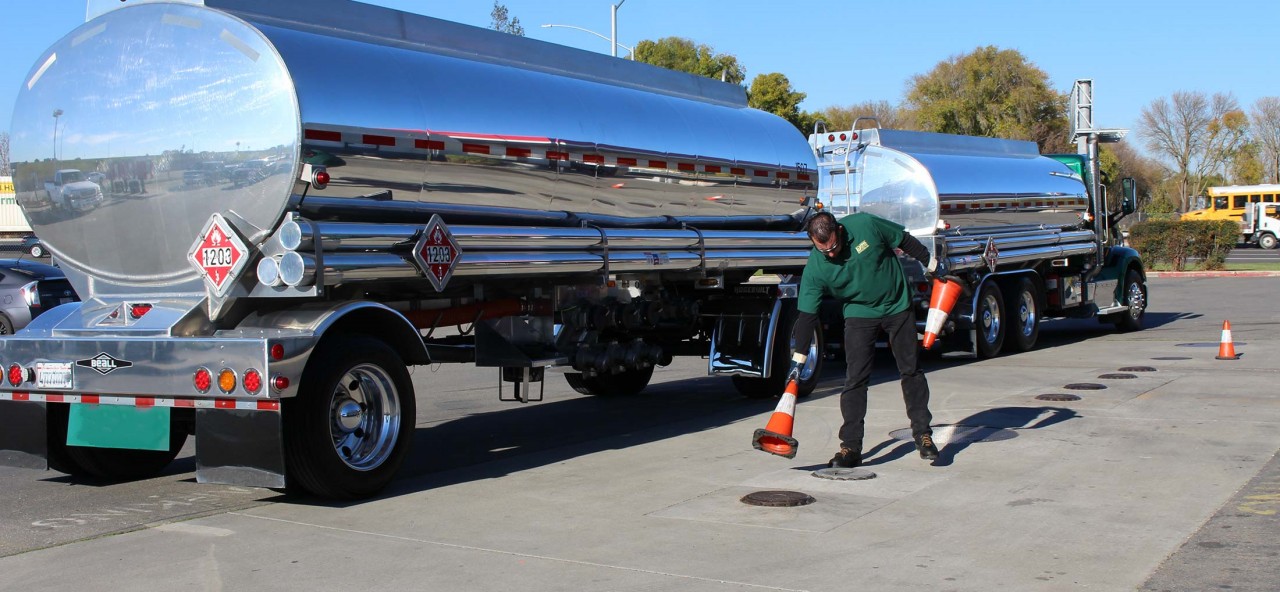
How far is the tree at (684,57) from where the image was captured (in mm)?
52000

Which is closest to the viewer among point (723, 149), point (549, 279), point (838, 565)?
point (838, 565)

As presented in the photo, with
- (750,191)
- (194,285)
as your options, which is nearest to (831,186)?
(750,191)

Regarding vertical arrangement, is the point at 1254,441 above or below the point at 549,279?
below

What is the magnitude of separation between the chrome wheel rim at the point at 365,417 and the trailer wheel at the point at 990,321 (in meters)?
10.1

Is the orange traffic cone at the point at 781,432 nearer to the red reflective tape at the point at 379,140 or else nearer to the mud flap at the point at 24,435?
the red reflective tape at the point at 379,140

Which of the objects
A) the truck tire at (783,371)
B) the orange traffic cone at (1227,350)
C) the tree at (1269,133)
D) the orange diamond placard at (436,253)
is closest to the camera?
the orange diamond placard at (436,253)

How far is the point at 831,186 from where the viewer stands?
1619 cm

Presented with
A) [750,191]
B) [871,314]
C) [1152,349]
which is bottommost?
[1152,349]

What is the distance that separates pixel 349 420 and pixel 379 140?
5.78 feet

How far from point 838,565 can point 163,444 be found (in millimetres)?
4221

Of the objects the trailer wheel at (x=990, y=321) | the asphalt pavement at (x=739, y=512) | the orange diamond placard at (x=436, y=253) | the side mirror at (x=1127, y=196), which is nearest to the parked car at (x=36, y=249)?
the asphalt pavement at (x=739, y=512)

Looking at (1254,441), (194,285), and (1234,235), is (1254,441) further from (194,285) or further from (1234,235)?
(1234,235)

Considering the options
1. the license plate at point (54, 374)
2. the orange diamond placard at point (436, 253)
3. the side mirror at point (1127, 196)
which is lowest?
the license plate at point (54, 374)

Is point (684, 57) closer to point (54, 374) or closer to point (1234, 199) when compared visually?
point (1234, 199)
